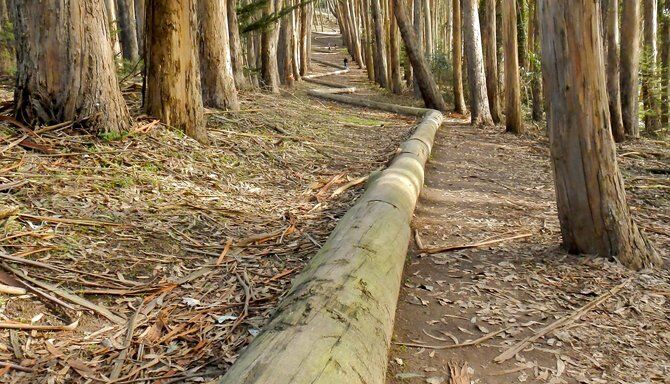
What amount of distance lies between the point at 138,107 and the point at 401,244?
12.7 feet

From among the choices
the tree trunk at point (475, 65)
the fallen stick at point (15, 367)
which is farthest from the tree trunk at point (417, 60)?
the fallen stick at point (15, 367)

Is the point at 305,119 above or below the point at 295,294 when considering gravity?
above

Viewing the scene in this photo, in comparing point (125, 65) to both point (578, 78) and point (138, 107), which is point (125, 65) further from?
point (578, 78)

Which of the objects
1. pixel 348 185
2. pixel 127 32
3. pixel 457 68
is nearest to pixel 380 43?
pixel 457 68

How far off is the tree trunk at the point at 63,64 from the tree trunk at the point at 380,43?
1556cm

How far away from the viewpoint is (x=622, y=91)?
11.5 m

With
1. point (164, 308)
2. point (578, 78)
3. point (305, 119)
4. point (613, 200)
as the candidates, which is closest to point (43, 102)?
point (164, 308)

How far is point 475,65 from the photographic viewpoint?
1225 centimetres

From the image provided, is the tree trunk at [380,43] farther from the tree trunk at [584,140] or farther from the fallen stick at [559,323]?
the fallen stick at [559,323]

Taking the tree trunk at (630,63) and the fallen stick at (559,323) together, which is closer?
the fallen stick at (559,323)

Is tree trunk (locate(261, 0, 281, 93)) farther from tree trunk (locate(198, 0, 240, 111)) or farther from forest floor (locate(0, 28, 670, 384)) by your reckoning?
forest floor (locate(0, 28, 670, 384))

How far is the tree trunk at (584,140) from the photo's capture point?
13.6 feet

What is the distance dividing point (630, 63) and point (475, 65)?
2.91 m

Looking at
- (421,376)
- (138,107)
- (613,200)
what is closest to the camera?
→ (421,376)
